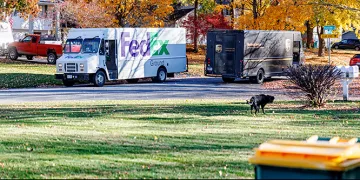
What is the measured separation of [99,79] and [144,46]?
3595 millimetres

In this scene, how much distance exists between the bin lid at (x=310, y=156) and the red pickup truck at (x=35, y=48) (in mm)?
39588

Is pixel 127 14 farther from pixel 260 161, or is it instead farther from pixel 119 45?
pixel 260 161

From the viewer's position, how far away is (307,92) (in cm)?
1922

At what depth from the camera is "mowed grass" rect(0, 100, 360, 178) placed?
877 cm

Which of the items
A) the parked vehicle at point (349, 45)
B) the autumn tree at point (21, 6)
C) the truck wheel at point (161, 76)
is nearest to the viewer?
the truck wheel at point (161, 76)

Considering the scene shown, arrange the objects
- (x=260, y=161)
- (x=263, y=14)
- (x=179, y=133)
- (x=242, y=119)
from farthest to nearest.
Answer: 1. (x=263, y=14)
2. (x=242, y=119)
3. (x=179, y=133)
4. (x=260, y=161)

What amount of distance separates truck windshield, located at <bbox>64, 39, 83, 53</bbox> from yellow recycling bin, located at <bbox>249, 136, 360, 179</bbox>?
1072 inches

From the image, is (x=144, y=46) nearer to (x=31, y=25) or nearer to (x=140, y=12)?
(x=140, y=12)

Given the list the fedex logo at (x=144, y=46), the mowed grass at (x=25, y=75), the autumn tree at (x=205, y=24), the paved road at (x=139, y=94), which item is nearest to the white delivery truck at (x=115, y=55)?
the fedex logo at (x=144, y=46)

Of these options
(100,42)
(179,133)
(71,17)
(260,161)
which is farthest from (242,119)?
(71,17)

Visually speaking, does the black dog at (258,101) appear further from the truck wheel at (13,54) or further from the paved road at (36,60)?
the truck wheel at (13,54)

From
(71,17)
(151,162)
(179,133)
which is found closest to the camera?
(151,162)

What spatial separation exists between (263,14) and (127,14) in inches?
360

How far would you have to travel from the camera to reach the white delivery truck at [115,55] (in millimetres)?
31016
